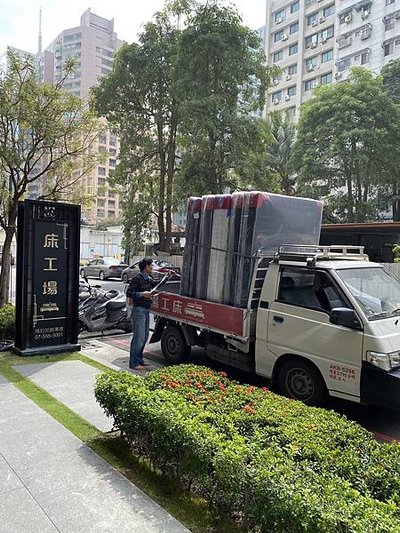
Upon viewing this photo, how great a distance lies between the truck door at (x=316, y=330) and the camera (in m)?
5.02

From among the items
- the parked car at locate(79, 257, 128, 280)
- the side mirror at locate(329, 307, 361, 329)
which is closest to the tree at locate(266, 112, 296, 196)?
the parked car at locate(79, 257, 128, 280)

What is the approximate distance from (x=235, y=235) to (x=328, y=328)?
6.24 feet

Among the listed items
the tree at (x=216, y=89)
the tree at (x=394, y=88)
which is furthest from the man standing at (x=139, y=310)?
the tree at (x=394, y=88)

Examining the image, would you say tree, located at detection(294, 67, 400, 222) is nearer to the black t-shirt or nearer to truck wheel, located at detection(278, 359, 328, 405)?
the black t-shirt

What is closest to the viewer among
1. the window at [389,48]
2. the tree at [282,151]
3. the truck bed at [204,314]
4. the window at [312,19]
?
the truck bed at [204,314]

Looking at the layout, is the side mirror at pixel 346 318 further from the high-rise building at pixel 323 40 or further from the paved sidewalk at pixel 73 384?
the high-rise building at pixel 323 40

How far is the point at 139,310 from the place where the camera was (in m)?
7.14

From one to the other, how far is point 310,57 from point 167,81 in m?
31.0

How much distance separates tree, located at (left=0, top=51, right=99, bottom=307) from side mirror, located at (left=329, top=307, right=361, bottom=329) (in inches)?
263

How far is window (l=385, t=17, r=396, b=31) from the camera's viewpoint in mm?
38834

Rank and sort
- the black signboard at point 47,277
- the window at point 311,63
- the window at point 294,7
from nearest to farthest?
the black signboard at point 47,277
the window at point 311,63
the window at point 294,7

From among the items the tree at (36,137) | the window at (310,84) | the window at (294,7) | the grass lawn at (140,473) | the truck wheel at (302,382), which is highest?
the window at (294,7)

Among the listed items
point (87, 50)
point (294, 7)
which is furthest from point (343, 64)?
point (87, 50)

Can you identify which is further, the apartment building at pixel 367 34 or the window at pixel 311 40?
the window at pixel 311 40
